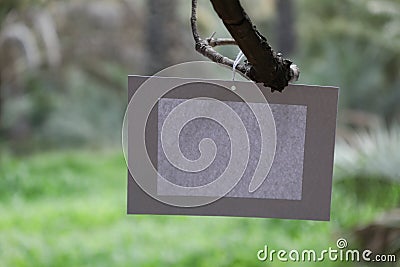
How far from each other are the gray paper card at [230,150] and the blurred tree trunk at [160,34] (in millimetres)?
2183

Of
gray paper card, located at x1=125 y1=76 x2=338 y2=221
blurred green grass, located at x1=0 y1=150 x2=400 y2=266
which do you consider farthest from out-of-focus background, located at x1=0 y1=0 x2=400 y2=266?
gray paper card, located at x1=125 y1=76 x2=338 y2=221

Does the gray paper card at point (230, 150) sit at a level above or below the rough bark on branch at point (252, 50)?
below

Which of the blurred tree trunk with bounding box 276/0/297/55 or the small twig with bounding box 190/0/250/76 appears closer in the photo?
the small twig with bounding box 190/0/250/76

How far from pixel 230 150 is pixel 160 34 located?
2244 millimetres

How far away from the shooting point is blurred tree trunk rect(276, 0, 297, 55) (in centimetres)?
307

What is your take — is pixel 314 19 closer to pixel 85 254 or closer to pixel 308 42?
pixel 308 42

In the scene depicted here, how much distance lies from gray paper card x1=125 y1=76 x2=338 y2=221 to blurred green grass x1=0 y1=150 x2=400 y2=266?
845 mm

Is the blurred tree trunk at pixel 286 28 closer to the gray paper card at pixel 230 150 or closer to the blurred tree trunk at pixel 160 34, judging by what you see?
the blurred tree trunk at pixel 160 34

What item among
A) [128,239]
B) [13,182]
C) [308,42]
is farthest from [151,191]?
[308,42]

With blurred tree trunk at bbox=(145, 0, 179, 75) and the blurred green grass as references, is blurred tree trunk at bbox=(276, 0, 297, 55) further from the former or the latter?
the blurred green grass

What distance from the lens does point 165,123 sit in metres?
0.48

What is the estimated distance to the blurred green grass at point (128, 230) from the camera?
5.11 feet

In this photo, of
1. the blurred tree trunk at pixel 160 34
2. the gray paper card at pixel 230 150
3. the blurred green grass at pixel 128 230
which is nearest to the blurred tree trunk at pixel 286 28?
the blurred tree trunk at pixel 160 34

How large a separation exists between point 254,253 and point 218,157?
1.15 metres
